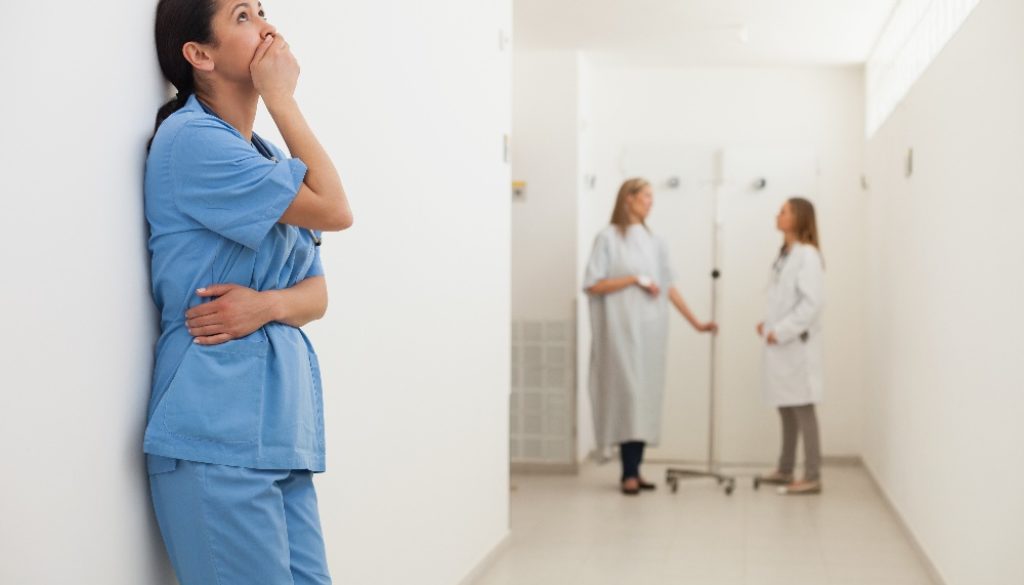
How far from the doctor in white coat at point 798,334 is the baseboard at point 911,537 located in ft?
1.24

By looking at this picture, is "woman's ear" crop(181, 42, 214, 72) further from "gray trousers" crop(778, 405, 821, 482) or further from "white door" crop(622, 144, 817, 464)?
"white door" crop(622, 144, 817, 464)

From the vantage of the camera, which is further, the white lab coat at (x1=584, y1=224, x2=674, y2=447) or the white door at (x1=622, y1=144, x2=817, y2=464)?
the white door at (x1=622, y1=144, x2=817, y2=464)

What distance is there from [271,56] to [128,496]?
708 mm

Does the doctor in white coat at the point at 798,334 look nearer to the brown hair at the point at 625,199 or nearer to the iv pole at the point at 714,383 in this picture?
the iv pole at the point at 714,383

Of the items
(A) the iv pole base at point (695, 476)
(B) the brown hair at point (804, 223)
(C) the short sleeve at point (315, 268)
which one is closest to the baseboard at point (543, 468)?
(A) the iv pole base at point (695, 476)

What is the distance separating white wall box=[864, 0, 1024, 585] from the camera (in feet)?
10.6

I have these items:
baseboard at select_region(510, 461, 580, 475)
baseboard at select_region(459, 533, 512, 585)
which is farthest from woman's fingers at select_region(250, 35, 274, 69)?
baseboard at select_region(510, 461, 580, 475)

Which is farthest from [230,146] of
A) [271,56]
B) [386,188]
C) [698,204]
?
[698,204]

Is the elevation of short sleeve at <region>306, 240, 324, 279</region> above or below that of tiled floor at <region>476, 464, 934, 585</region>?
above

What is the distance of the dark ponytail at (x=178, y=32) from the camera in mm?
1881

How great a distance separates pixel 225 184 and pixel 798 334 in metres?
5.02

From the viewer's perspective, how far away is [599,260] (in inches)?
255

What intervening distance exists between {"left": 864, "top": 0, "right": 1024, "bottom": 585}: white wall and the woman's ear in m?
2.14

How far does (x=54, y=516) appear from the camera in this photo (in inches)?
63.9
